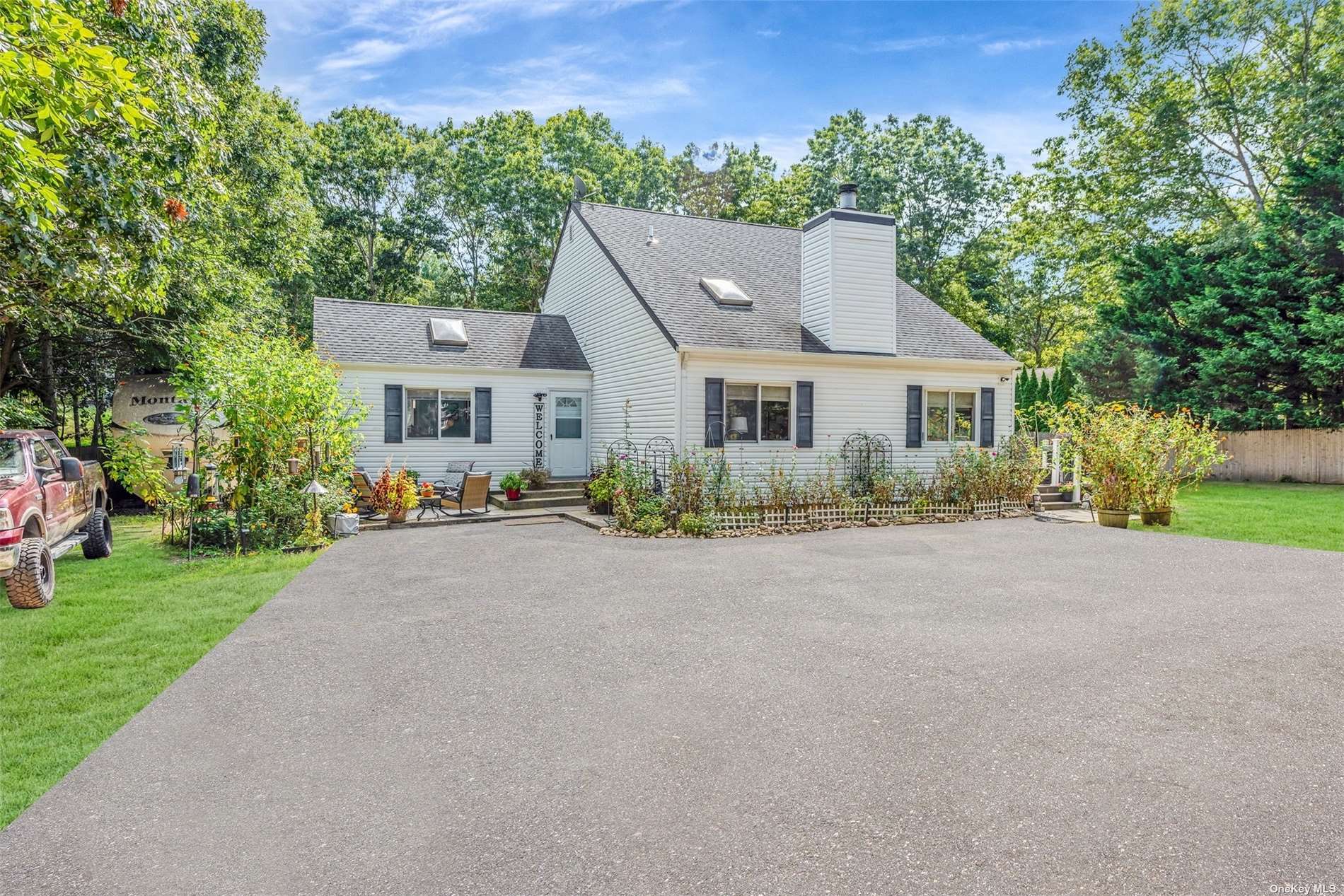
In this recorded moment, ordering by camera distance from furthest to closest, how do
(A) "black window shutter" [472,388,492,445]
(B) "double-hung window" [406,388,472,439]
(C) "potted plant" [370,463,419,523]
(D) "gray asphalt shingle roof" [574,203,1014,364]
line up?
(A) "black window shutter" [472,388,492,445]
(B) "double-hung window" [406,388,472,439]
(D) "gray asphalt shingle roof" [574,203,1014,364]
(C) "potted plant" [370,463,419,523]

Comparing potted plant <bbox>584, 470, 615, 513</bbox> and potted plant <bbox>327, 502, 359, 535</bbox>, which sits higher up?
potted plant <bbox>584, 470, 615, 513</bbox>

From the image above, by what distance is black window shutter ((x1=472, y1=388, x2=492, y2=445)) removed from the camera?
14.5m

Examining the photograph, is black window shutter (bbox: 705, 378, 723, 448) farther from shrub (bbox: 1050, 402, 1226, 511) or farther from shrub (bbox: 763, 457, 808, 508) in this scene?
shrub (bbox: 1050, 402, 1226, 511)

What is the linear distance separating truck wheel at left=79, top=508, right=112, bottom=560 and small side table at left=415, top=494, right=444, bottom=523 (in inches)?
178

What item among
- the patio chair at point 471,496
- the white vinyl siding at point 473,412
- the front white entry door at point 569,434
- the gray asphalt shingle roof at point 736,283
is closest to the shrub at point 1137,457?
the gray asphalt shingle roof at point 736,283

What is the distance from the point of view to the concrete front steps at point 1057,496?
14157 millimetres

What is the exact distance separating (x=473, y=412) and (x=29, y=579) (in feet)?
28.9

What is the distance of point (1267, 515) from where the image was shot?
1255cm

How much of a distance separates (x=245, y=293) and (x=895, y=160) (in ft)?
79.5

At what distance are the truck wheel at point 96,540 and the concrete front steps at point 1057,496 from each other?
1519 cm

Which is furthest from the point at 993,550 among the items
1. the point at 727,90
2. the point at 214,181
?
the point at 214,181

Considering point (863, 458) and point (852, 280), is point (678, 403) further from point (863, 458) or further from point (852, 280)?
point (852, 280)

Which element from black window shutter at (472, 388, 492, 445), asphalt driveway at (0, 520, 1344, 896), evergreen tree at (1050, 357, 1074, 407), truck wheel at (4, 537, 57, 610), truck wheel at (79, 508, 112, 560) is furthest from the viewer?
evergreen tree at (1050, 357, 1074, 407)

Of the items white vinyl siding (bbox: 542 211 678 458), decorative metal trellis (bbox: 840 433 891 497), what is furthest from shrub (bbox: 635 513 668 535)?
decorative metal trellis (bbox: 840 433 891 497)
